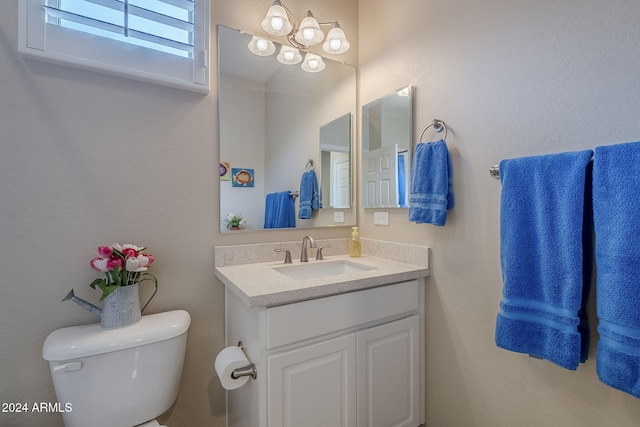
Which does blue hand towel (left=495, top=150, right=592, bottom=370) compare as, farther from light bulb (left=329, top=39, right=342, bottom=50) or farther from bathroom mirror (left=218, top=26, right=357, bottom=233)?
light bulb (left=329, top=39, right=342, bottom=50)

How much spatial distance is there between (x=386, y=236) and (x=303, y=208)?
507 mm

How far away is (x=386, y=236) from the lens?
5.16 feet

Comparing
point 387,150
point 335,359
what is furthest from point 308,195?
point 335,359

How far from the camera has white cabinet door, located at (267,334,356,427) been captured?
960 mm

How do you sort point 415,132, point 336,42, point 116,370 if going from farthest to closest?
point 336,42 → point 415,132 → point 116,370

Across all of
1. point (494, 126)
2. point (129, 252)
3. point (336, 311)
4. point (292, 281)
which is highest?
point (494, 126)

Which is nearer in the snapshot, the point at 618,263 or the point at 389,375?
the point at 618,263

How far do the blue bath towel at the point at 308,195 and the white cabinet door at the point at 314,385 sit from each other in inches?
29.9

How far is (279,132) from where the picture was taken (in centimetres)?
155

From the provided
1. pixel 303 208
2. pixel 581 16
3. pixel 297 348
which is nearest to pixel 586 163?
pixel 581 16

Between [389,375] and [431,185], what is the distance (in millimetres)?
860

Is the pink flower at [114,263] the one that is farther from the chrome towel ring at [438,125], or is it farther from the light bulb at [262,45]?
the chrome towel ring at [438,125]

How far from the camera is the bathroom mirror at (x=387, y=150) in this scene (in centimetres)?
142

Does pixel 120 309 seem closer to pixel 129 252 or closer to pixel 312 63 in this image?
pixel 129 252
